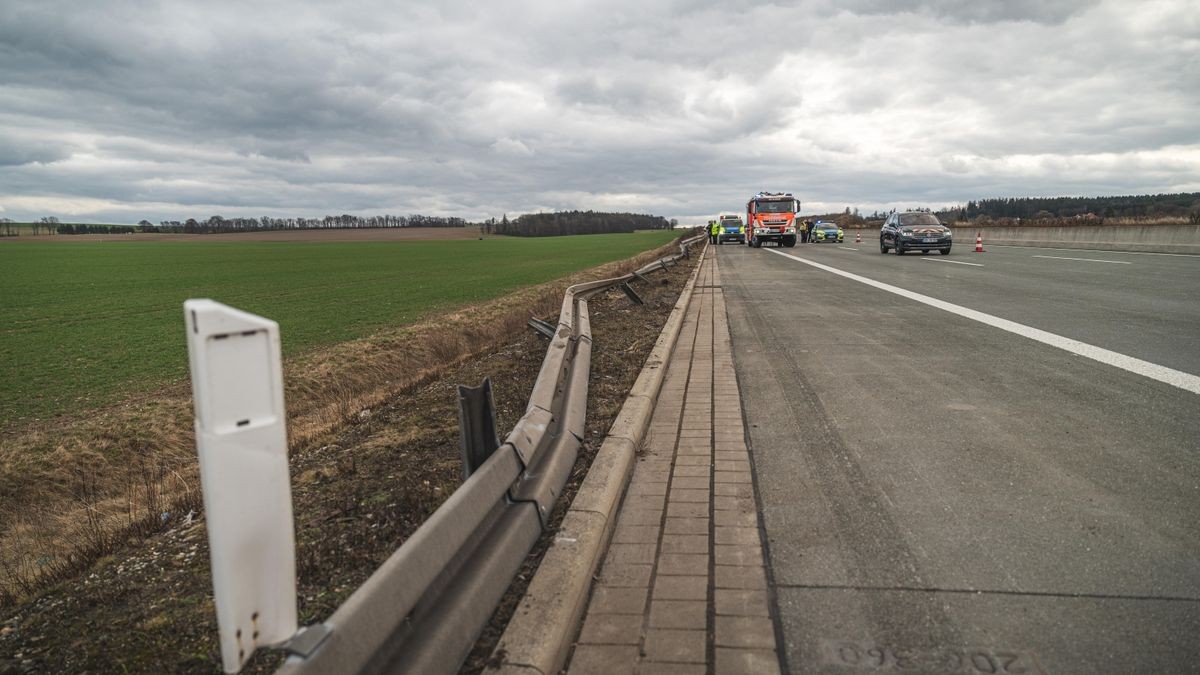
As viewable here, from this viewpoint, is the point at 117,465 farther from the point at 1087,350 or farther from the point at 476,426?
the point at 1087,350

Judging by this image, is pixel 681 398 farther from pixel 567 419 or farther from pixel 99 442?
pixel 99 442

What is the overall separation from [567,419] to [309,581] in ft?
6.37

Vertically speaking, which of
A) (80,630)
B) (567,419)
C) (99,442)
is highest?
(567,419)

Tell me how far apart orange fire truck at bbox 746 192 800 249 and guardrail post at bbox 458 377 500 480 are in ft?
134

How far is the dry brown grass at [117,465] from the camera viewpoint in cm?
450

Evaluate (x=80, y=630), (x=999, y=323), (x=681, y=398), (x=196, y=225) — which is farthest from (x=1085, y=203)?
(x=196, y=225)

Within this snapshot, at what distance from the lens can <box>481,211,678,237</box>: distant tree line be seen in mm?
146250

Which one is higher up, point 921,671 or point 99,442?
point 921,671

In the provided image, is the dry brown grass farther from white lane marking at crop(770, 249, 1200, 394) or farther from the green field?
white lane marking at crop(770, 249, 1200, 394)

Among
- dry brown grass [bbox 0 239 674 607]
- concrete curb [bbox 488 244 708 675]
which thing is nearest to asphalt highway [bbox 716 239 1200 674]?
concrete curb [bbox 488 244 708 675]

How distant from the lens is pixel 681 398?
6.10 metres

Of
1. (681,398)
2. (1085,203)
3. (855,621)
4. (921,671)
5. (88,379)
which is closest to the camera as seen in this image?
(921,671)

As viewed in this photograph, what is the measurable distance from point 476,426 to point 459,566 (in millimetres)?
735

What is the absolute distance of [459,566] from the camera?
264 centimetres
